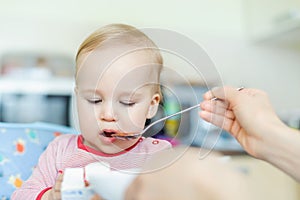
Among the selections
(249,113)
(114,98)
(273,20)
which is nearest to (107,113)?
(114,98)

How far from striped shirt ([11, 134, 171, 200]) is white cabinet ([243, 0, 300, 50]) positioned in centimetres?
134

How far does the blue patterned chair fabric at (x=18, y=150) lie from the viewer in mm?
458

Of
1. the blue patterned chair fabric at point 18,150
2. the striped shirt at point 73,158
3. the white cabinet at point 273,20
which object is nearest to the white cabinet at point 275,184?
the white cabinet at point 273,20

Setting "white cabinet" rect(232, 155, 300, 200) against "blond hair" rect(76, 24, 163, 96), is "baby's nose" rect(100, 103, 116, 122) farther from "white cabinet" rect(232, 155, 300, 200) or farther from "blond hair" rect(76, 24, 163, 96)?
"white cabinet" rect(232, 155, 300, 200)

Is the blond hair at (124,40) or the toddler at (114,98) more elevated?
the blond hair at (124,40)

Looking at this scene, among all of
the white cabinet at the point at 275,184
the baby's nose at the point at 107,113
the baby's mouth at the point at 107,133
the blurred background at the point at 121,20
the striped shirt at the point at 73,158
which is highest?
the baby's nose at the point at 107,113

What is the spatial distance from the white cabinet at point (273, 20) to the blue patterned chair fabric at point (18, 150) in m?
1.24

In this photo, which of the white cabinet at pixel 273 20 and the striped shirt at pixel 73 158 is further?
the white cabinet at pixel 273 20

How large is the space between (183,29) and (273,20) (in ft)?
1.62

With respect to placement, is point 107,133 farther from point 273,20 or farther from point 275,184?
point 273,20

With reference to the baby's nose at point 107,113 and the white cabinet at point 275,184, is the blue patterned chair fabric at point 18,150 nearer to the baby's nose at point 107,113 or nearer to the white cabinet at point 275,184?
the baby's nose at point 107,113

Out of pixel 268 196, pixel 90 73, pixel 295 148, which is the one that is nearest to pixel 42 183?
pixel 90 73

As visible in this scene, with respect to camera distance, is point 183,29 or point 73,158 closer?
point 73,158

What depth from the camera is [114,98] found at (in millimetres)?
283
